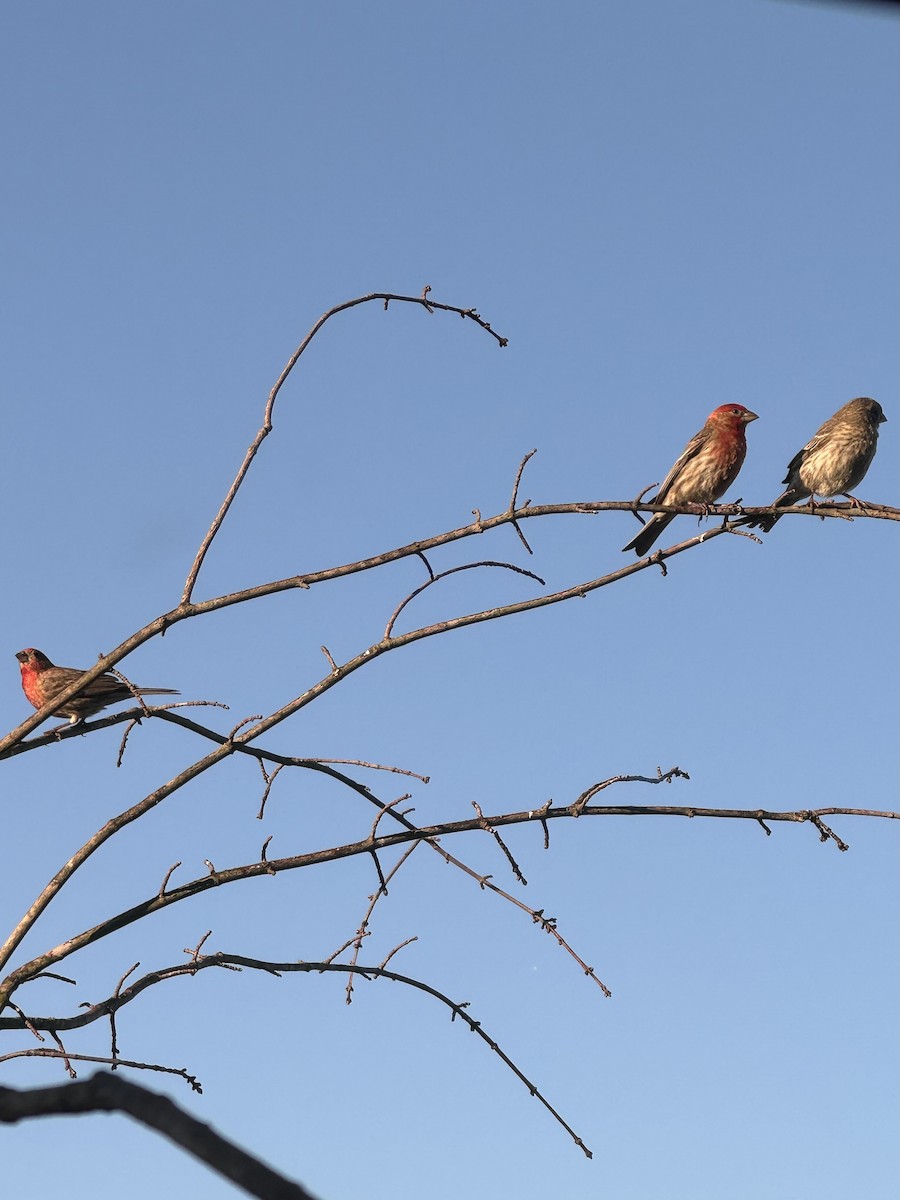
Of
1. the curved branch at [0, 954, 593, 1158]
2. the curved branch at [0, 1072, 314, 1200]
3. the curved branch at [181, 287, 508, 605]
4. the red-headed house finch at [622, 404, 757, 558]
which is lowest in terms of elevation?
the curved branch at [0, 1072, 314, 1200]

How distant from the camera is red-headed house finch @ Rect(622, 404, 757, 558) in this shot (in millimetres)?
11680

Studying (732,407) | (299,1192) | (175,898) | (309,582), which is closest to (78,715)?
(175,898)

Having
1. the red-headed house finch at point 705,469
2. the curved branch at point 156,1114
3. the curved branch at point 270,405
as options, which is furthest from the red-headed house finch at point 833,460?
the curved branch at point 156,1114

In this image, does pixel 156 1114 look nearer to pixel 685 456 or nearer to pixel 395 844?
pixel 395 844

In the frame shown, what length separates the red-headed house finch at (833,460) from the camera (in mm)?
12484

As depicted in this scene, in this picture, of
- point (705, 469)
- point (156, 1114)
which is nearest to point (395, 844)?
point (156, 1114)

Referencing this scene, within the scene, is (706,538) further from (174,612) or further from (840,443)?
(840,443)

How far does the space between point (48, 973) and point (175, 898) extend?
0.56 metres

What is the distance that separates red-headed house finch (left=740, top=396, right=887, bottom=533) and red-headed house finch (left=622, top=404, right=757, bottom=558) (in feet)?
2.74

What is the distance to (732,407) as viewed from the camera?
40.3ft

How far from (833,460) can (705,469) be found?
1.47 m

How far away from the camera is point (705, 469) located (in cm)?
1170

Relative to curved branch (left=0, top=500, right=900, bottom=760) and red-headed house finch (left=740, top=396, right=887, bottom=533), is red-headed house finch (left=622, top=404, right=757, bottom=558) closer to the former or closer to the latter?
red-headed house finch (left=740, top=396, right=887, bottom=533)

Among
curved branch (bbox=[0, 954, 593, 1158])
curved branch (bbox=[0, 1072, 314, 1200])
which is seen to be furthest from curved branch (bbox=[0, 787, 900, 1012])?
Answer: curved branch (bbox=[0, 1072, 314, 1200])
